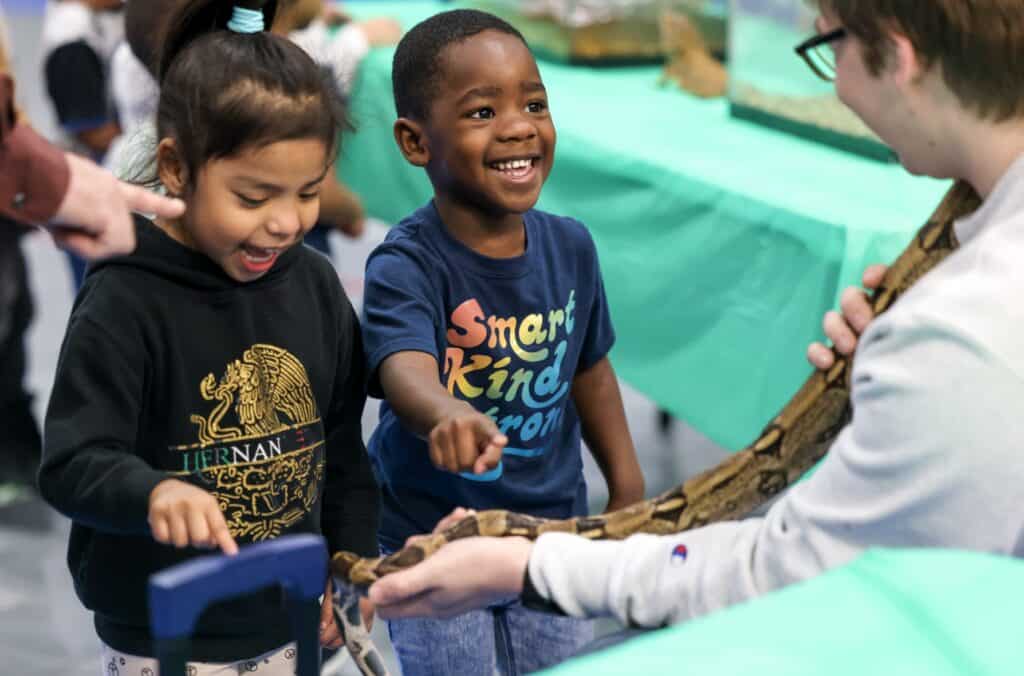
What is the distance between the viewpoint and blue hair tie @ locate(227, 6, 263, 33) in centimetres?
186

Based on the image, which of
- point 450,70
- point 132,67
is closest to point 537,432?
point 450,70

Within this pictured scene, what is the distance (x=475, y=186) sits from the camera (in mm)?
2080

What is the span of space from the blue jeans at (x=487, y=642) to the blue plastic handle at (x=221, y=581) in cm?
78

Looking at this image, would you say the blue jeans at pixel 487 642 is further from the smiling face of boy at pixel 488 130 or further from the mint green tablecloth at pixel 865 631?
the mint green tablecloth at pixel 865 631

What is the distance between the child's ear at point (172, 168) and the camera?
67.6 inches

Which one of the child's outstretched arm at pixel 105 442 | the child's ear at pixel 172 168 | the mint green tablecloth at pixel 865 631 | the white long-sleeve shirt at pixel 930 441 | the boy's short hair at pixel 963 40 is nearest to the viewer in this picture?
the mint green tablecloth at pixel 865 631

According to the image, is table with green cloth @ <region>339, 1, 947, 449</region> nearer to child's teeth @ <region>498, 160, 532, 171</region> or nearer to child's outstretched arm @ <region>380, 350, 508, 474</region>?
child's teeth @ <region>498, 160, 532, 171</region>

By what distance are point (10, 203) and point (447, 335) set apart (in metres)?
0.73

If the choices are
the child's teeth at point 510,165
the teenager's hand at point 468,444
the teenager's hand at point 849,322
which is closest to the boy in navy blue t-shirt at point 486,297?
the child's teeth at point 510,165

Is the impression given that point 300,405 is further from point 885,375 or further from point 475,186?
point 885,375

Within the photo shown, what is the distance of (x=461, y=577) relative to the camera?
1.61 metres

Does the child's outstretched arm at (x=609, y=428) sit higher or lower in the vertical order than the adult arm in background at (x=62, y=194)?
lower

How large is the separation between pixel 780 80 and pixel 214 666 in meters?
2.62

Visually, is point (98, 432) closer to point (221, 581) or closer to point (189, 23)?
point (221, 581)
